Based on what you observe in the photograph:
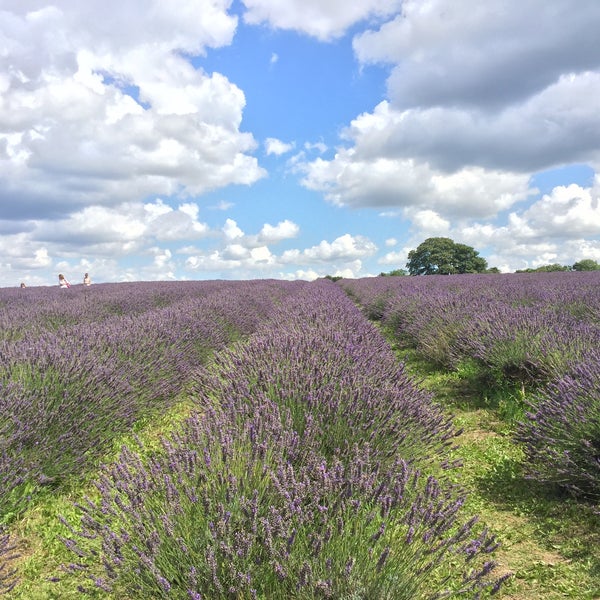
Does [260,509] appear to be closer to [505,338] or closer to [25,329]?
[505,338]

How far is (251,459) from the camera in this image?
181cm

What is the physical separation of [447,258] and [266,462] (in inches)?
2040

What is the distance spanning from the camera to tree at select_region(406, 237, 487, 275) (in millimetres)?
50969

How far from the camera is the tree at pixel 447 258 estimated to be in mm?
50969

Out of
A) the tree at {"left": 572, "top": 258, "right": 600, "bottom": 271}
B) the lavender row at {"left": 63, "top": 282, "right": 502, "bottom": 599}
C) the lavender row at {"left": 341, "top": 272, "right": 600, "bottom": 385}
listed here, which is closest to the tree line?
the tree at {"left": 572, "top": 258, "right": 600, "bottom": 271}

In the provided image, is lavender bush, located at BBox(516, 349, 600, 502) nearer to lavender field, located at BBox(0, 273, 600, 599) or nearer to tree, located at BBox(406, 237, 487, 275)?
lavender field, located at BBox(0, 273, 600, 599)

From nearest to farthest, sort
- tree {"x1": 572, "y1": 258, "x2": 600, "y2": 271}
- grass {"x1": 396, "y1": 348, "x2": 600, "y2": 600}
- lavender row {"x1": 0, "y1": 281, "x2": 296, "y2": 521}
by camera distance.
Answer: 1. grass {"x1": 396, "y1": 348, "x2": 600, "y2": 600}
2. lavender row {"x1": 0, "y1": 281, "x2": 296, "y2": 521}
3. tree {"x1": 572, "y1": 258, "x2": 600, "y2": 271}

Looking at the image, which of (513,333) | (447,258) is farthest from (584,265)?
(513,333)

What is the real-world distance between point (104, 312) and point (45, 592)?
22.5 ft

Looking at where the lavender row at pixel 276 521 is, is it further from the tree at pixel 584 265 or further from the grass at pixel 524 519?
the tree at pixel 584 265

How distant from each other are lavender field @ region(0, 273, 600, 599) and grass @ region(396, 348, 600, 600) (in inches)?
3.0

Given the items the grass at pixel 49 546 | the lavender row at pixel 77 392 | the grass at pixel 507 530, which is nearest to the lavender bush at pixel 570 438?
the grass at pixel 507 530

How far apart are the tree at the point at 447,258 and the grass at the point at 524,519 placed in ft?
157

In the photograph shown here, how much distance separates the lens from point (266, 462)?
1799mm
